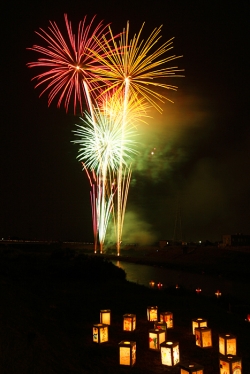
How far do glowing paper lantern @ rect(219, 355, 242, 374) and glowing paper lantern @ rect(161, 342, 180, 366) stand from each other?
0.67 meters

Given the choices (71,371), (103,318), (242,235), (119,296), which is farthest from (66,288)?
(242,235)

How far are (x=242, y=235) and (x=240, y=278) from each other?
2452 centimetres

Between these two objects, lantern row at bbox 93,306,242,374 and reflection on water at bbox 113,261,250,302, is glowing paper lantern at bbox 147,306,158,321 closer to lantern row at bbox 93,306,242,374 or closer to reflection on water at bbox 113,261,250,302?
lantern row at bbox 93,306,242,374

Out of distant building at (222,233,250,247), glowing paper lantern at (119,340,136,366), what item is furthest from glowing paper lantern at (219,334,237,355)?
distant building at (222,233,250,247)

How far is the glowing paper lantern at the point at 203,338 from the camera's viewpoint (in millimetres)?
5953

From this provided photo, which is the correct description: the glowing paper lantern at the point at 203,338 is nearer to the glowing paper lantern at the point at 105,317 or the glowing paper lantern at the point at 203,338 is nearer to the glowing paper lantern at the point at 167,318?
the glowing paper lantern at the point at 167,318

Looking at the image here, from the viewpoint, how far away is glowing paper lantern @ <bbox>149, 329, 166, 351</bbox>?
5.77 meters

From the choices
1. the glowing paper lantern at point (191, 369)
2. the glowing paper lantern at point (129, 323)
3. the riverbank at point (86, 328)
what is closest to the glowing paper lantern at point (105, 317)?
the riverbank at point (86, 328)

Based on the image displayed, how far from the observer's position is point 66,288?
11594mm

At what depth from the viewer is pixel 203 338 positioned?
598 cm

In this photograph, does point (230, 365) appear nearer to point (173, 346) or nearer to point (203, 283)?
point (173, 346)

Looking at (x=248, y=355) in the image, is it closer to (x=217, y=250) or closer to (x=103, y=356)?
(x=103, y=356)

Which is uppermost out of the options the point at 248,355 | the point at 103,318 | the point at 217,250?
the point at 217,250

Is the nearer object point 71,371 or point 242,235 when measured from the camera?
point 71,371
